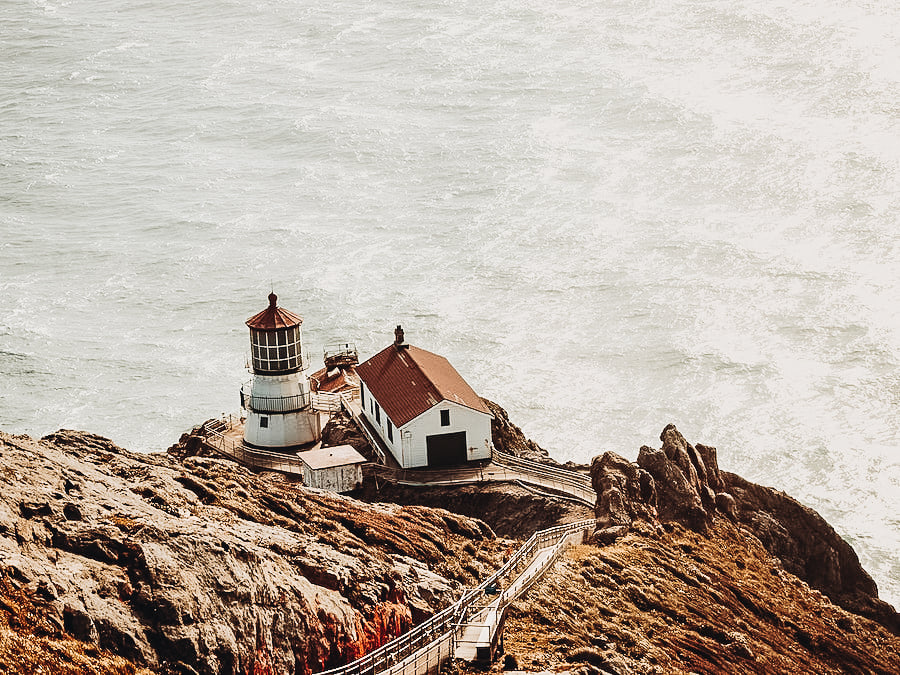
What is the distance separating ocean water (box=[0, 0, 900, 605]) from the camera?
68.8 metres

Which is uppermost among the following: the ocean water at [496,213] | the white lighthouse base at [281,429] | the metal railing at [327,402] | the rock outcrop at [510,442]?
the ocean water at [496,213]

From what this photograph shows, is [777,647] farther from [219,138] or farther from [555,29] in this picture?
[555,29]

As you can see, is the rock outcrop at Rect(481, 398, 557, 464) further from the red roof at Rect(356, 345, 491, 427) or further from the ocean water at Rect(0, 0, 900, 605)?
the ocean water at Rect(0, 0, 900, 605)

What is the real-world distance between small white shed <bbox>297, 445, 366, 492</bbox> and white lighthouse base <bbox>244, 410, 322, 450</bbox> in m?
3.49

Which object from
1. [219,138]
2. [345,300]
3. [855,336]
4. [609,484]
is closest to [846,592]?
[609,484]

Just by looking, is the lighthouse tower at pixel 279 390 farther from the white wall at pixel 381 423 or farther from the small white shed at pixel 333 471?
the small white shed at pixel 333 471

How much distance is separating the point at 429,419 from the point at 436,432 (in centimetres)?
49

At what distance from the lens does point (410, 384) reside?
135 ft

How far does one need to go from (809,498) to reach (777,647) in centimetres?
2850

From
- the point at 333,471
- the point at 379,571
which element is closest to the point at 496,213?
the point at 333,471

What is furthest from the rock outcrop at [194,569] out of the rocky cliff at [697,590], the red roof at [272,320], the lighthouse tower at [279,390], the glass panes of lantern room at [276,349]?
the lighthouse tower at [279,390]

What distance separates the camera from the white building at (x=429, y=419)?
131ft

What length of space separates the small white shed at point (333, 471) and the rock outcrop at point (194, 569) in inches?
423

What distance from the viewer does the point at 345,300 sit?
80.9m
